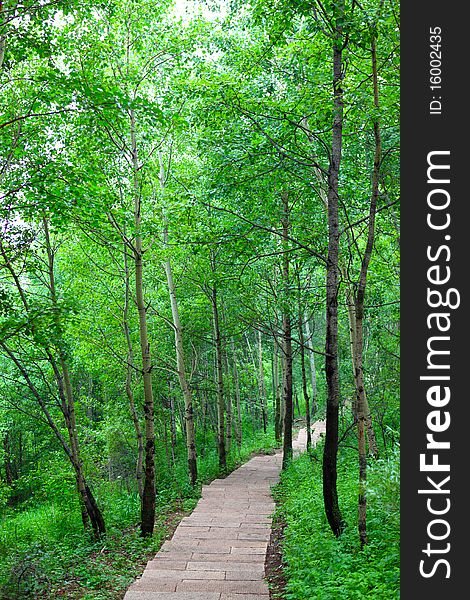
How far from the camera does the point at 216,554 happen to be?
288 inches

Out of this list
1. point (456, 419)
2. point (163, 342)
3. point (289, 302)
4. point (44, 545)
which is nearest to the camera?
point (456, 419)

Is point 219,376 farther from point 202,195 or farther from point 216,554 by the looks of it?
point 216,554

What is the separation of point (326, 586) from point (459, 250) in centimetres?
339

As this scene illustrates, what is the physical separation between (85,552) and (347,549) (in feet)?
15.2

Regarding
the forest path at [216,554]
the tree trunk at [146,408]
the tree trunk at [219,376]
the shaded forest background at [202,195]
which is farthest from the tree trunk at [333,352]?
the tree trunk at [219,376]

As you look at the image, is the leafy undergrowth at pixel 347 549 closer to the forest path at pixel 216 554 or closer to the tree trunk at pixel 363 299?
the tree trunk at pixel 363 299

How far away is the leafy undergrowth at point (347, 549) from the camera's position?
4.74m

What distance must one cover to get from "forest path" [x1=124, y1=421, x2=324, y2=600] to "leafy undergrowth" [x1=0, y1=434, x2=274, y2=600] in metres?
0.40

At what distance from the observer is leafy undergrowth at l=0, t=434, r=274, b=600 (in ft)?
21.3

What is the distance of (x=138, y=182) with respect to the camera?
32.3 ft

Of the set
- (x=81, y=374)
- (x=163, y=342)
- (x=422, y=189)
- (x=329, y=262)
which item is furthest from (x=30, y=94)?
(x=81, y=374)

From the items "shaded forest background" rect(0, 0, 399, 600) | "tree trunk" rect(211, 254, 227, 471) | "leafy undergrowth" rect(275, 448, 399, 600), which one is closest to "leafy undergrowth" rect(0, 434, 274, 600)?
A: "shaded forest background" rect(0, 0, 399, 600)

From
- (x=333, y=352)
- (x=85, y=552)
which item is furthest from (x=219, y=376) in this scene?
(x=333, y=352)

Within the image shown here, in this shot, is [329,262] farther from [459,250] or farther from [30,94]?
[30,94]
